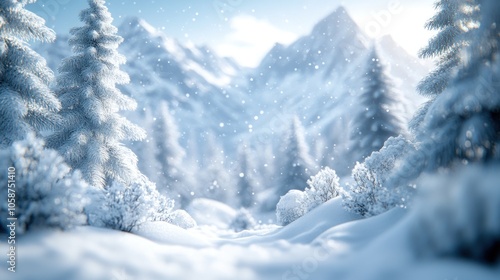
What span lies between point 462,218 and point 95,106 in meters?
11.5

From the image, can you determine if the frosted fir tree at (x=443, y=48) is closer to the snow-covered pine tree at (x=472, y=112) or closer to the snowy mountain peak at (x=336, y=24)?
the snow-covered pine tree at (x=472, y=112)

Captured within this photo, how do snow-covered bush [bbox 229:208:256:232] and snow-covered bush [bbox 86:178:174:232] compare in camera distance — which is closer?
snow-covered bush [bbox 86:178:174:232]

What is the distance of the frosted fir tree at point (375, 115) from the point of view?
1813 cm

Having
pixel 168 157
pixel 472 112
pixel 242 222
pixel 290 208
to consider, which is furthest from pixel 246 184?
pixel 472 112

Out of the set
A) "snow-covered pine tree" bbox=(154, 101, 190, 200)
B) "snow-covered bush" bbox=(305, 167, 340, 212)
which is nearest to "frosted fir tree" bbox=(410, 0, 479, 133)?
"snow-covered bush" bbox=(305, 167, 340, 212)

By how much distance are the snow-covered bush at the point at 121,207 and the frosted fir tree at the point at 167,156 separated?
1931 centimetres

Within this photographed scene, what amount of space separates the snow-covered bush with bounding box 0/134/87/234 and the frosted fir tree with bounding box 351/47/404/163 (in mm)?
17393

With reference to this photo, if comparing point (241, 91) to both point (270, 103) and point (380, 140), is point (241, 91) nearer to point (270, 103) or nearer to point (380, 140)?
point (270, 103)

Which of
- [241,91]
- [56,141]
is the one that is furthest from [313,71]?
[56,141]

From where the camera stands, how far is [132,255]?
4.26 metres

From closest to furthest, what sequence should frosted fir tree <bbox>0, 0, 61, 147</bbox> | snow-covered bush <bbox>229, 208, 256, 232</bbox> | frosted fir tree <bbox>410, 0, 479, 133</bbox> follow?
1. frosted fir tree <bbox>0, 0, 61, 147</bbox>
2. frosted fir tree <bbox>410, 0, 479, 133</bbox>
3. snow-covered bush <bbox>229, 208, 256, 232</bbox>

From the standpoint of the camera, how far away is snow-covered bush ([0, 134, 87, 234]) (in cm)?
416

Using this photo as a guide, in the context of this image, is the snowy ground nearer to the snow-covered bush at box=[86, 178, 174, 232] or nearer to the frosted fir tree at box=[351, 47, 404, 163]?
the snow-covered bush at box=[86, 178, 174, 232]

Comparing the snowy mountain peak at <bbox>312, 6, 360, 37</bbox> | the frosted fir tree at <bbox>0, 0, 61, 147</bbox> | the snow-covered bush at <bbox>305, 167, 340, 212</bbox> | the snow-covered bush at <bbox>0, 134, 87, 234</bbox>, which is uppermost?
the snowy mountain peak at <bbox>312, 6, 360, 37</bbox>
